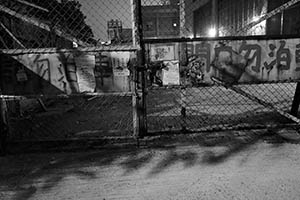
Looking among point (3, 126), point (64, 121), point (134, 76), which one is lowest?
point (64, 121)

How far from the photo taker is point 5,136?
3285mm

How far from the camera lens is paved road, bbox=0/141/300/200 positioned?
224cm

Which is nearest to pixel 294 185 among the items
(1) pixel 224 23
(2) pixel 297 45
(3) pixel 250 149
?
(3) pixel 250 149

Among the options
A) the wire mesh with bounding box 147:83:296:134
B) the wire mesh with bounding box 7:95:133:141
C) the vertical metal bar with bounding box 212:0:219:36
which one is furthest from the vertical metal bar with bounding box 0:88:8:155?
the vertical metal bar with bounding box 212:0:219:36

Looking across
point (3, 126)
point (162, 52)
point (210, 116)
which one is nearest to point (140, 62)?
point (162, 52)

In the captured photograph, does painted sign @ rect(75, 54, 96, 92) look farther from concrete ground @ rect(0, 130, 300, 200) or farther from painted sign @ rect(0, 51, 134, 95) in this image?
concrete ground @ rect(0, 130, 300, 200)

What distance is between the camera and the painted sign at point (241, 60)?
3248 millimetres

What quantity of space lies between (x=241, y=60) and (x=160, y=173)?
2.20m

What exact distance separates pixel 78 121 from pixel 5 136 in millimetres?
1818

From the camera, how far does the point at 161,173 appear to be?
2.62 m

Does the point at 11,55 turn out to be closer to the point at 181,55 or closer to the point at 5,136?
the point at 5,136

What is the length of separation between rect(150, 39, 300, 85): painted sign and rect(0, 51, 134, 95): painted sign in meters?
1.05

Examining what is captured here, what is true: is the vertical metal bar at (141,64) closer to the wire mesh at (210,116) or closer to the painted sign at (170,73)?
the painted sign at (170,73)

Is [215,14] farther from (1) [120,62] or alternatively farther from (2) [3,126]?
(2) [3,126]
